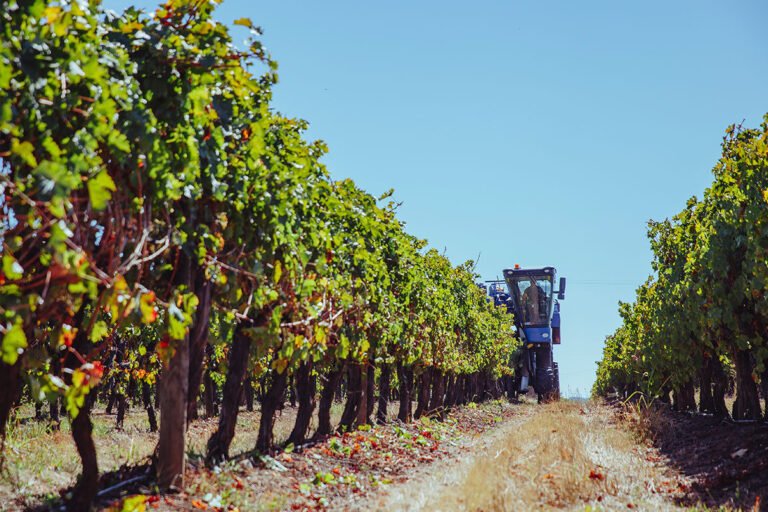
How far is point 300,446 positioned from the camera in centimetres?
1115

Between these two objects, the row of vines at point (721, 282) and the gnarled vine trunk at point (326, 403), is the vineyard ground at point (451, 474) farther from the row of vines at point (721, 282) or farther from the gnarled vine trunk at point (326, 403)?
the row of vines at point (721, 282)

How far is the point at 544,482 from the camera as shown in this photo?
8.35 m

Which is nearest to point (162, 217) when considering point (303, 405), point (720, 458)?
point (303, 405)

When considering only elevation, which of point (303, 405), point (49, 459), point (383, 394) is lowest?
point (49, 459)

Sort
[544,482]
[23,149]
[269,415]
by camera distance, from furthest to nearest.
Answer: [269,415] → [544,482] → [23,149]

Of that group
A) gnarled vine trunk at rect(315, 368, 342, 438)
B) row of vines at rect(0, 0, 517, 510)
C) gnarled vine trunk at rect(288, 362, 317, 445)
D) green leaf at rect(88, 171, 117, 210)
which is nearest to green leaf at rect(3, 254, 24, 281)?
row of vines at rect(0, 0, 517, 510)

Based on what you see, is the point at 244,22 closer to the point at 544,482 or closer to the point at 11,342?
the point at 11,342

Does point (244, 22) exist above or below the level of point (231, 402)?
above

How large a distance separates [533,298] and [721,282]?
1877cm

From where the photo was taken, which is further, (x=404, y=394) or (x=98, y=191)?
(x=404, y=394)

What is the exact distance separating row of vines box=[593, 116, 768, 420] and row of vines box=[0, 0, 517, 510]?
5607 millimetres

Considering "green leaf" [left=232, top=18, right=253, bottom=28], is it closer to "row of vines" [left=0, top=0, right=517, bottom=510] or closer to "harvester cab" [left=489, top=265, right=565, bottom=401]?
"row of vines" [left=0, top=0, right=517, bottom=510]

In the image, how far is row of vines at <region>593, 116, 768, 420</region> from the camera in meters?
10.9

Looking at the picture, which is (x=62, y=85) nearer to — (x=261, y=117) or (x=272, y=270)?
(x=261, y=117)
